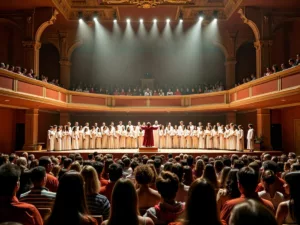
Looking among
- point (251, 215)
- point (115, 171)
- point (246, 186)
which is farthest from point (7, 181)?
point (246, 186)

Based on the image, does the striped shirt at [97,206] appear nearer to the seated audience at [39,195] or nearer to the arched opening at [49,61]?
the seated audience at [39,195]


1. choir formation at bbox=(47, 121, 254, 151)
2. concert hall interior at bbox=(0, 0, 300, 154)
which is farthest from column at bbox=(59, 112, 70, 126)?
choir formation at bbox=(47, 121, 254, 151)

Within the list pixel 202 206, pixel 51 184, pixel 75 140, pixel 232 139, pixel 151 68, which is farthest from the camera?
pixel 151 68

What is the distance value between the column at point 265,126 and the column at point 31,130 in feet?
34.6

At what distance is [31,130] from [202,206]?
14598 millimetres

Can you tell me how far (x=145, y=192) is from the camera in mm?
3564

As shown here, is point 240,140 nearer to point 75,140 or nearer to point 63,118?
point 75,140

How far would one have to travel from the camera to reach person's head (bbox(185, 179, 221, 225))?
1.82m

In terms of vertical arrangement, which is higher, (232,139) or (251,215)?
(251,215)

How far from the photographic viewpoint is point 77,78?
2064cm

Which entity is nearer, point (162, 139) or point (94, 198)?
point (94, 198)

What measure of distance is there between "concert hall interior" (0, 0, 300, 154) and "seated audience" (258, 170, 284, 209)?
7.15 meters

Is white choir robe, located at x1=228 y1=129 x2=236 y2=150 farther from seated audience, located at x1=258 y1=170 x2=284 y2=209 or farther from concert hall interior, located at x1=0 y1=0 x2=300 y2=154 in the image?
seated audience, located at x1=258 y1=170 x2=284 y2=209

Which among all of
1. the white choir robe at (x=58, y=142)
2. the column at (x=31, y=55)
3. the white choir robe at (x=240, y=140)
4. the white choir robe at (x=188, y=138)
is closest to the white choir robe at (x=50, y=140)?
the white choir robe at (x=58, y=142)
